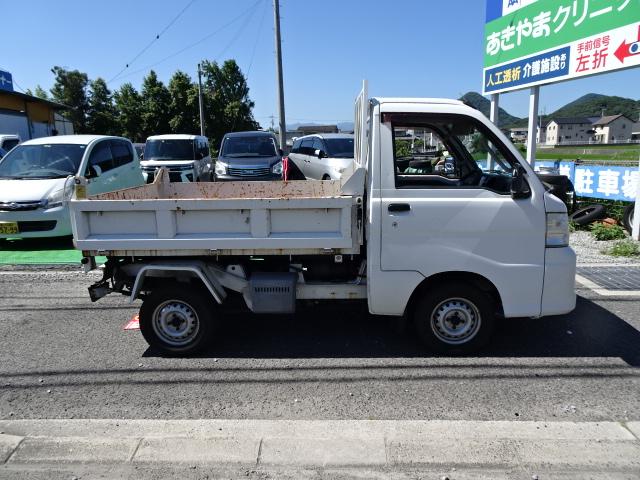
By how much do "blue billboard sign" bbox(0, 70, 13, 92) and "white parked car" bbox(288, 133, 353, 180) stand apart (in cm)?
1898

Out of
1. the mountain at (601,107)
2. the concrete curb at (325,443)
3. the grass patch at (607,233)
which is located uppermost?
the mountain at (601,107)

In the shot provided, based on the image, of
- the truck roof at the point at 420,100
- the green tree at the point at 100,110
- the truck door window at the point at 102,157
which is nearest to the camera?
the truck roof at the point at 420,100

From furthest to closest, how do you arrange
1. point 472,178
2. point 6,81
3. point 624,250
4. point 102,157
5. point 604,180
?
point 6,81 < point 604,180 < point 102,157 < point 624,250 < point 472,178

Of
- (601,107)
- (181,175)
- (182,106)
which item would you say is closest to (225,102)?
(182,106)

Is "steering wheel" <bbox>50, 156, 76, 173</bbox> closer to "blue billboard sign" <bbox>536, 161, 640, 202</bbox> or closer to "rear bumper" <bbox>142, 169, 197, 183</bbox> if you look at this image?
"rear bumper" <bbox>142, 169, 197, 183</bbox>

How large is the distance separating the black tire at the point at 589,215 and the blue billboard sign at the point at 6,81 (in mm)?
25613

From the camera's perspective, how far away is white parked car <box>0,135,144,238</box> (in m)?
7.81

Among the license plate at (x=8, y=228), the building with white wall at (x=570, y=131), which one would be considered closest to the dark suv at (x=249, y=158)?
the license plate at (x=8, y=228)

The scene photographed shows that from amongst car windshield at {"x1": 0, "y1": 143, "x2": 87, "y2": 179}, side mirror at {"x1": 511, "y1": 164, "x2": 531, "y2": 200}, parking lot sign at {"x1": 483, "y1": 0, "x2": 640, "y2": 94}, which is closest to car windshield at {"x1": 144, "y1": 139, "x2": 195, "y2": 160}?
car windshield at {"x1": 0, "y1": 143, "x2": 87, "y2": 179}

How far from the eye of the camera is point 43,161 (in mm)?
8859

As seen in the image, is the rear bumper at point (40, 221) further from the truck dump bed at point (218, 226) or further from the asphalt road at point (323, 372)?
the truck dump bed at point (218, 226)

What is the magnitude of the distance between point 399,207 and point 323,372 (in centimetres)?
151

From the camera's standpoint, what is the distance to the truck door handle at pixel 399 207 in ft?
12.6

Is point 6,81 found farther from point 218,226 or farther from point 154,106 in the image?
point 218,226
